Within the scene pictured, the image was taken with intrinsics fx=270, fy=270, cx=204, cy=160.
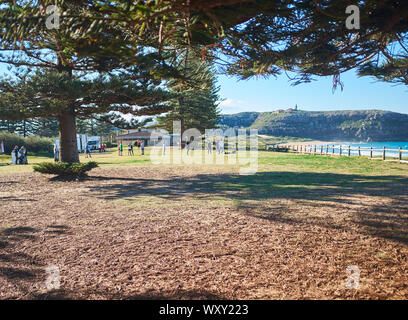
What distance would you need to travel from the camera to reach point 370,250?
4.02 metres

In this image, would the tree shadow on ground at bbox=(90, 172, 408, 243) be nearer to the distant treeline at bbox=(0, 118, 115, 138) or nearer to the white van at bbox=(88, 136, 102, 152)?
the white van at bbox=(88, 136, 102, 152)

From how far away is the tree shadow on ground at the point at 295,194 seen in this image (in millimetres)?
5496

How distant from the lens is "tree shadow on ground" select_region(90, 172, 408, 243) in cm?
550

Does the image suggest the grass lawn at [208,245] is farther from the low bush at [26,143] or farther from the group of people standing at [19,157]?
the low bush at [26,143]

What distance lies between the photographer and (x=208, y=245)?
14.1ft

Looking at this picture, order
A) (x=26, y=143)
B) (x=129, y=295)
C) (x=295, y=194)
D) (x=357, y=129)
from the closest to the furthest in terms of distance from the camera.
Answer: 1. (x=129, y=295)
2. (x=295, y=194)
3. (x=26, y=143)
4. (x=357, y=129)

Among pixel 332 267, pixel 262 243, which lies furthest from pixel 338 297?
pixel 262 243

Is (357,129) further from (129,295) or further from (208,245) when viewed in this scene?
(129,295)

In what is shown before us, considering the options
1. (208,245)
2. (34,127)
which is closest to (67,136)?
(208,245)

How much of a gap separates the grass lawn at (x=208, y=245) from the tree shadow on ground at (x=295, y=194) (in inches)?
1.8

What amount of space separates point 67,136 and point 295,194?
9946mm

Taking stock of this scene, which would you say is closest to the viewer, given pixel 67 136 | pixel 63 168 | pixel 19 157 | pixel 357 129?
pixel 63 168

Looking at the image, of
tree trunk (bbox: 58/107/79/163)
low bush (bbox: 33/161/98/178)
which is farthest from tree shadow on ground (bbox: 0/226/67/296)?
tree trunk (bbox: 58/107/79/163)

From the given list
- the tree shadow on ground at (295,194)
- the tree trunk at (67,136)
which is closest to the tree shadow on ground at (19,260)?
the tree shadow on ground at (295,194)
